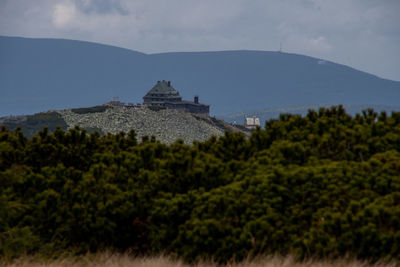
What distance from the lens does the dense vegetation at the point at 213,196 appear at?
386 inches

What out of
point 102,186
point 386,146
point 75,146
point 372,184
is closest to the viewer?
point 372,184

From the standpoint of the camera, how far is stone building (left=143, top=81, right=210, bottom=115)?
164 meters

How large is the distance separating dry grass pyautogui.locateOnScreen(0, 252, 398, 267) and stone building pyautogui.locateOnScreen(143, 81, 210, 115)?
152107 mm

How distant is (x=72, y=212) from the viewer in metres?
10.8

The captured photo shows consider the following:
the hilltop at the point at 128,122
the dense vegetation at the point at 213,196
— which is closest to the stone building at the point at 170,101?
the hilltop at the point at 128,122

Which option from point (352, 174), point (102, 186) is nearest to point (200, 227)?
→ point (102, 186)

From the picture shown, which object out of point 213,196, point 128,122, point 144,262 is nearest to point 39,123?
point 128,122

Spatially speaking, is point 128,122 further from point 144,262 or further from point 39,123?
point 144,262

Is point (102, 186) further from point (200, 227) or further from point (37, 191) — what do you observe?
point (200, 227)

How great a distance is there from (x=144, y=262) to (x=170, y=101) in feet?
516

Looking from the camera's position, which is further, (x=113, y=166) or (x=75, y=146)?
(x=75, y=146)

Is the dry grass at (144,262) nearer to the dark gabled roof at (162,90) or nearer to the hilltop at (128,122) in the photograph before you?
the hilltop at (128,122)

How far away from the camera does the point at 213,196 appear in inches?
409

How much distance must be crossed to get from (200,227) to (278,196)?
5.00ft
